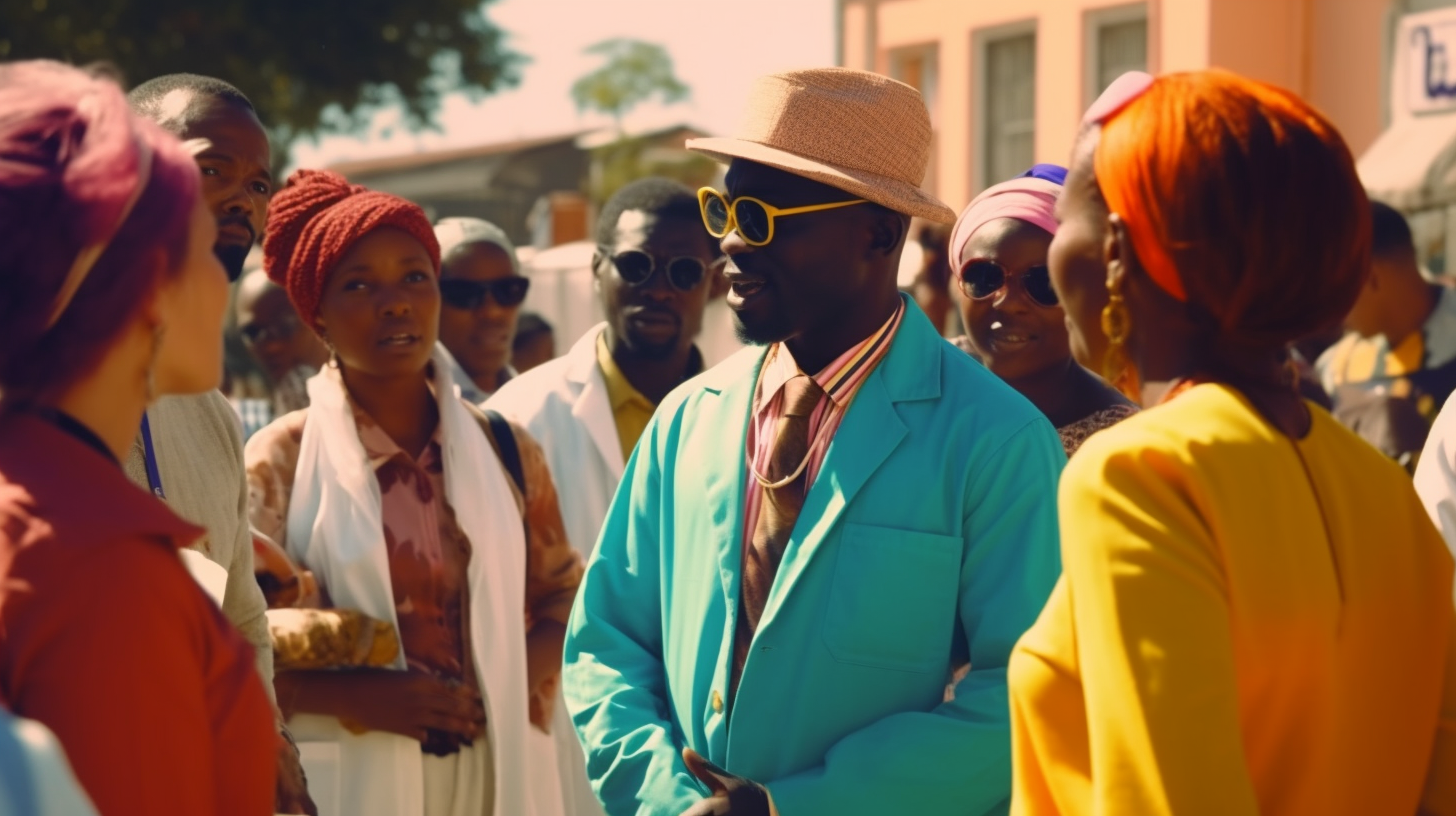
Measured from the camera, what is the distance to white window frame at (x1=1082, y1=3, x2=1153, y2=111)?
21.5 metres

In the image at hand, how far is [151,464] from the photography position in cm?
378

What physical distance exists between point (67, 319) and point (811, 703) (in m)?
1.73

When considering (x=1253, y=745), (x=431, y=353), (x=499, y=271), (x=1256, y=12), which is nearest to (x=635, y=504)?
(x=431, y=353)

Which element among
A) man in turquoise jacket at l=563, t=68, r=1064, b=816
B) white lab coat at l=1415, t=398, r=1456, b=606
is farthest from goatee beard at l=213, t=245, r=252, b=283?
white lab coat at l=1415, t=398, r=1456, b=606

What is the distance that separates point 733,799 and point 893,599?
0.47 meters

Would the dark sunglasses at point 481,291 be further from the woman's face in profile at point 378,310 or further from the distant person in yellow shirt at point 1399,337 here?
the distant person in yellow shirt at point 1399,337

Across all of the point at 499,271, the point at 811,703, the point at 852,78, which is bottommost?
the point at 499,271

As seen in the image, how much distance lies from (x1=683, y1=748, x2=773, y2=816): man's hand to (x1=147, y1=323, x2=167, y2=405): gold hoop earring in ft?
4.82

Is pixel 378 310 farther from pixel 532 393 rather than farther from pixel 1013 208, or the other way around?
pixel 1013 208

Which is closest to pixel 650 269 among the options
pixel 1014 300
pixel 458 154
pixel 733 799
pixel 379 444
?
pixel 379 444

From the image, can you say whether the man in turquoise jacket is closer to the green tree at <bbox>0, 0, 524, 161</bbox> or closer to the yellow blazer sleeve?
the yellow blazer sleeve

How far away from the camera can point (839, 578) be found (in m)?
3.59

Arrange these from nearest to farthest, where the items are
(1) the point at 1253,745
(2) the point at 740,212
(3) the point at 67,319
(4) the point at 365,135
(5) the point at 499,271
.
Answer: (3) the point at 67,319
(1) the point at 1253,745
(2) the point at 740,212
(5) the point at 499,271
(4) the point at 365,135

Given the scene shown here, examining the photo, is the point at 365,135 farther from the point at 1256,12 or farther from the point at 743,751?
the point at 743,751
